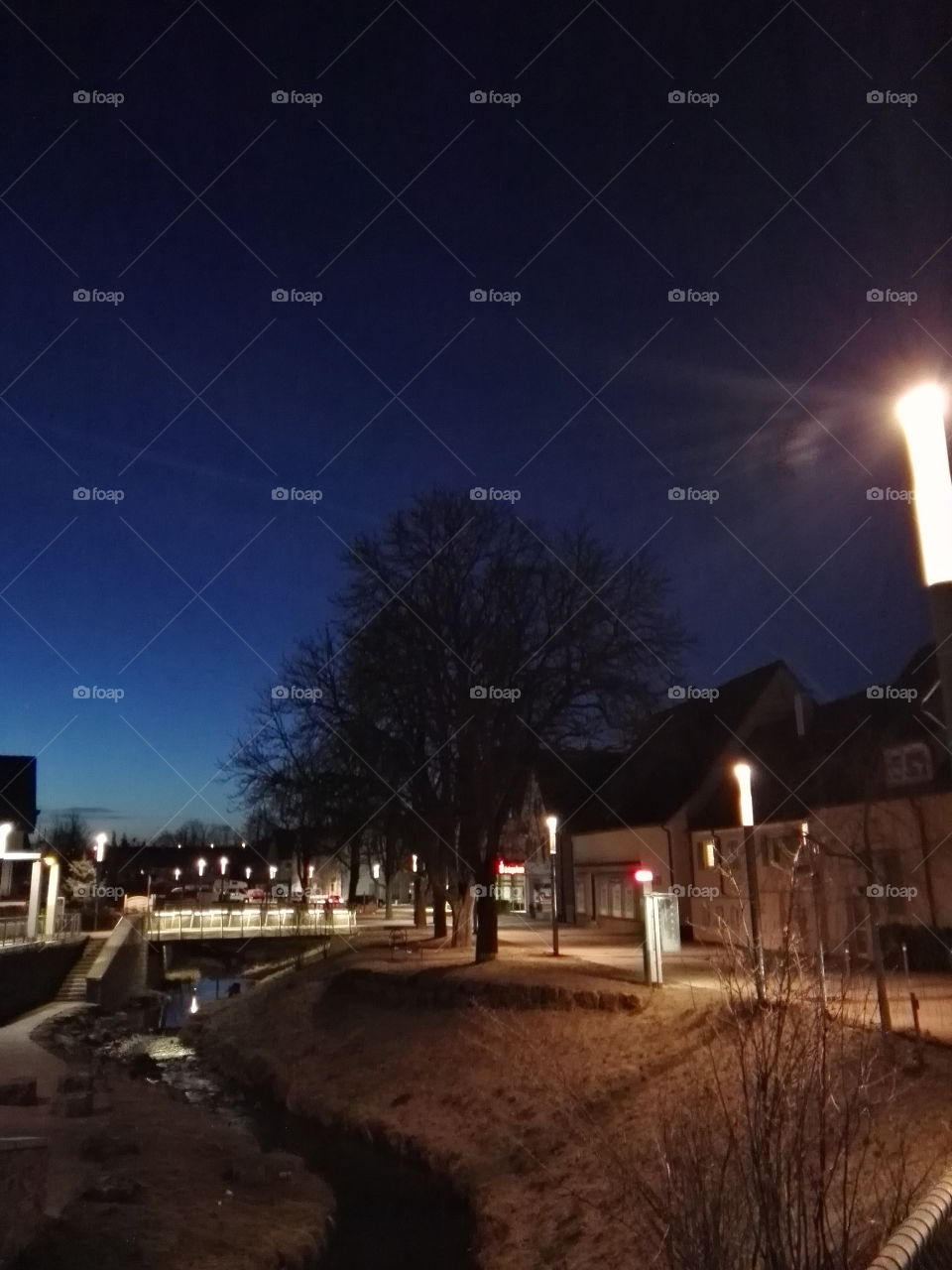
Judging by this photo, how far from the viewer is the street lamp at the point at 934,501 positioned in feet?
9.92

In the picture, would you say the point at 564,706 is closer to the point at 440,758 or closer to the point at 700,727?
the point at 440,758

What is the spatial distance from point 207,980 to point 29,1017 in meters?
24.1

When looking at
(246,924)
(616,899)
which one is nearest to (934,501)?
(616,899)

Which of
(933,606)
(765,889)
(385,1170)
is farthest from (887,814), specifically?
(933,606)

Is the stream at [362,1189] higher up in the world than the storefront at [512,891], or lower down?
lower down

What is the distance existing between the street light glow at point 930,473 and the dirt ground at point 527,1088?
436 centimetres

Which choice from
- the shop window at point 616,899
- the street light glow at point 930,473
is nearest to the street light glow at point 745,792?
the street light glow at point 930,473

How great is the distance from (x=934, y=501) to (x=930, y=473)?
0.42 feet

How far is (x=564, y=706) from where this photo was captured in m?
25.4

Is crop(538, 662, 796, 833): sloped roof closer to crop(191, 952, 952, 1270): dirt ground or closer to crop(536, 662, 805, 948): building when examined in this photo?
crop(536, 662, 805, 948): building

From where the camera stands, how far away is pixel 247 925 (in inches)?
1825

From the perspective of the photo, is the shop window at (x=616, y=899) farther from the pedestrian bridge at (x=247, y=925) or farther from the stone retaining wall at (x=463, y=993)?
the stone retaining wall at (x=463, y=993)

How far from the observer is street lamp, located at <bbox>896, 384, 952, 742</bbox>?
302 centimetres

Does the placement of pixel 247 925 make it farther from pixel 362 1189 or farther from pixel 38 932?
pixel 362 1189
